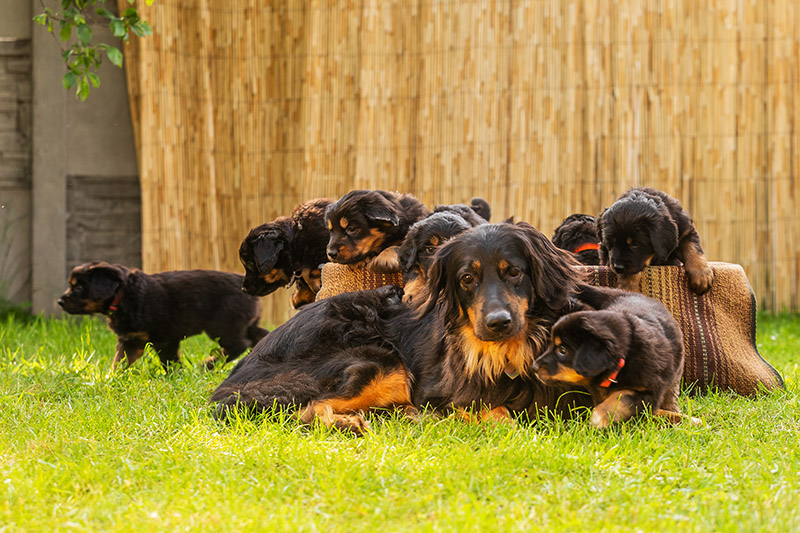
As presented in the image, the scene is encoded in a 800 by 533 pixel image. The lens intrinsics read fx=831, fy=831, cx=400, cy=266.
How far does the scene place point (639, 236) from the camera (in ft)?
12.5

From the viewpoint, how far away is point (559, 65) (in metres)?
6.43

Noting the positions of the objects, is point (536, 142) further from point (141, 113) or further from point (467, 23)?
point (141, 113)

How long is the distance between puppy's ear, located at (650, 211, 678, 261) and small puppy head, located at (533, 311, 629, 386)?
102cm

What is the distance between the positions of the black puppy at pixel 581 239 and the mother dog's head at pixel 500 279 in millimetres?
1371

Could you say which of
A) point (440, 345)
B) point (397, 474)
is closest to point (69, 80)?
point (440, 345)

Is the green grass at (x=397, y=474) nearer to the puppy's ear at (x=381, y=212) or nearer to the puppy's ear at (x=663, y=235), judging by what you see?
the puppy's ear at (x=663, y=235)

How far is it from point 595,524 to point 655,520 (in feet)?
0.52

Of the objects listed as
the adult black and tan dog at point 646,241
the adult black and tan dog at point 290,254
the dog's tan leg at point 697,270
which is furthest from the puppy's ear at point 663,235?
the adult black and tan dog at point 290,254

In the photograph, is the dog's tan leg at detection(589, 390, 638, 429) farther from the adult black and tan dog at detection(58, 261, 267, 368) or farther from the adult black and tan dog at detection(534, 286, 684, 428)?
the adult black and tan dog at detection(58, 261, 267, 368)

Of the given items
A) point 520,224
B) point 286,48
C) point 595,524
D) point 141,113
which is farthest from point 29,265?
point 595,524

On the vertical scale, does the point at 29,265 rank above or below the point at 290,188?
below

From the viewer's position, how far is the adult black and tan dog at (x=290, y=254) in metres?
4.84

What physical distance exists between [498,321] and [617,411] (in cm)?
52

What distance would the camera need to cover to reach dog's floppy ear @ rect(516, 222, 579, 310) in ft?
10.3
